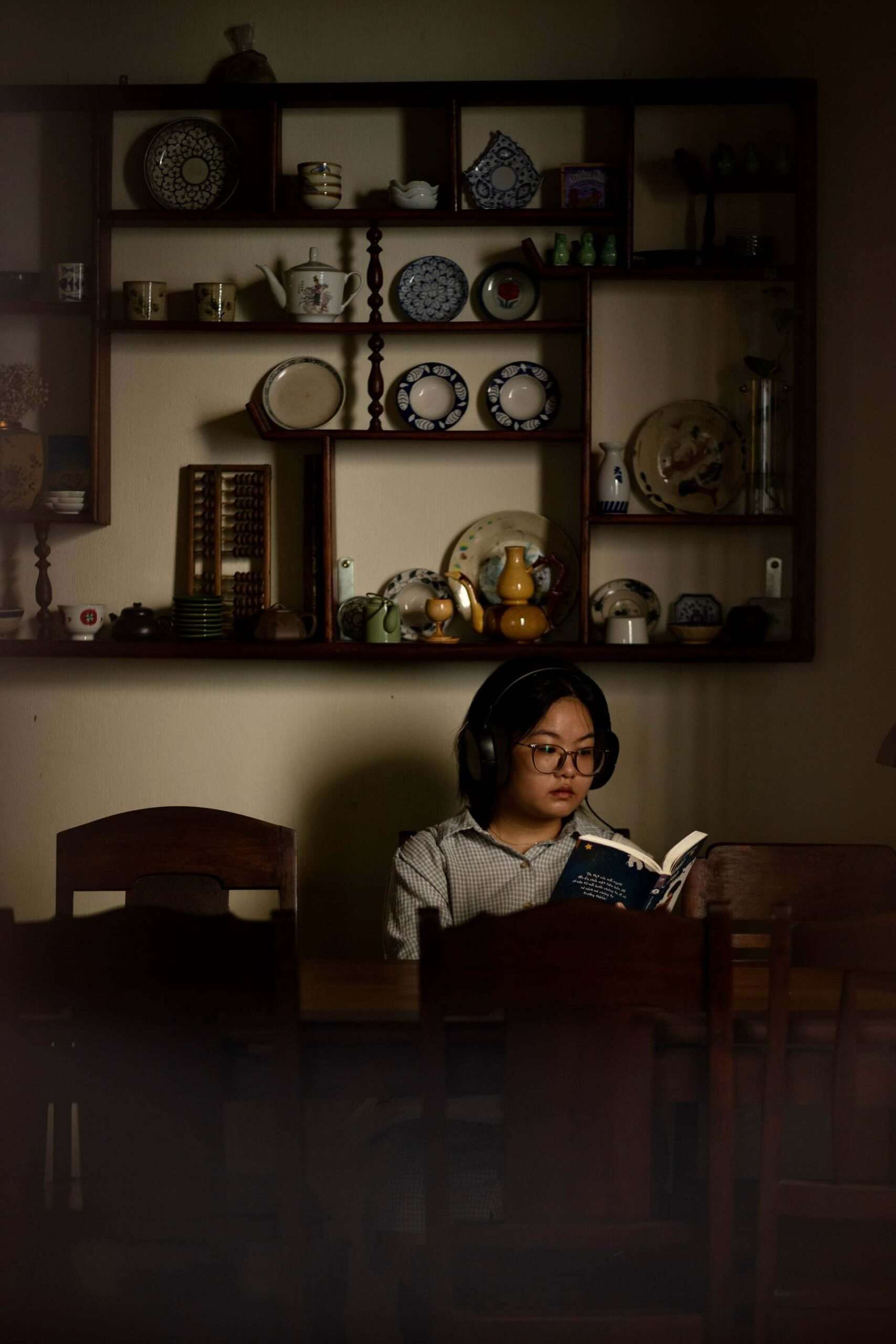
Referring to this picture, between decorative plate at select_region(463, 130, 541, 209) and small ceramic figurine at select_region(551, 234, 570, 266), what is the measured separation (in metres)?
0.13

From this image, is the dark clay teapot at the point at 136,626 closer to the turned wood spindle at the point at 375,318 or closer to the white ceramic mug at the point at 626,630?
the turned wood spindle at the point at 375,318

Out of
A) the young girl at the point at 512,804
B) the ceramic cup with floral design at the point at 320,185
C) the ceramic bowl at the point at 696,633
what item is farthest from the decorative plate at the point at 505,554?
the ceramic cup with floral design at the point at 320,185

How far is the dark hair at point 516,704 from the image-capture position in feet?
6.97

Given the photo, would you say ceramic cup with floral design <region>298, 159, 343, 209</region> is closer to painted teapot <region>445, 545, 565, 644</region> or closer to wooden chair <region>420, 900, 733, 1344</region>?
painted teapot <region>445, 545, 565, 644</region>

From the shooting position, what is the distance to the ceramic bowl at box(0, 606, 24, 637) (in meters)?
2.81

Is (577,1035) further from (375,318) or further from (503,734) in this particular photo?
(375,318)

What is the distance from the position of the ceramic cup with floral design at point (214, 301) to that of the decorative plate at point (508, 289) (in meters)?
0.55

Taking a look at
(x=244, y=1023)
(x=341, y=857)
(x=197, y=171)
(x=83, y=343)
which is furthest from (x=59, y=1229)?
(x=197, y=171)

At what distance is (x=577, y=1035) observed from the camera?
4.52ft

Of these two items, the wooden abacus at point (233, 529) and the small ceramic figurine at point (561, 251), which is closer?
the small ceramic figurine at point (561, 251)

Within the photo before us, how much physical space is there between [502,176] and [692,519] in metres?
0.85

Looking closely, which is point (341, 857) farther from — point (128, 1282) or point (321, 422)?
point (128, 1282)

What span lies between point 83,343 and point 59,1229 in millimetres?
2000

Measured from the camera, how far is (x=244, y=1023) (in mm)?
1576
